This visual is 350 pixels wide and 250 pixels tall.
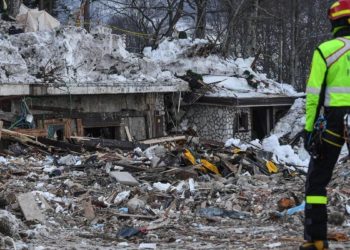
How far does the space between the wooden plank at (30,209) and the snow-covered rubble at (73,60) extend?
28.2 ft

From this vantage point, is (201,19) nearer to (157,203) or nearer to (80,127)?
(80,127)

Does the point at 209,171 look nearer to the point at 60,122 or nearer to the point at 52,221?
the point at 52,221

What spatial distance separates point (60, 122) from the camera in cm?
1611

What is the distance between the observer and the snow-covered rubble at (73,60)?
15586 millimetres

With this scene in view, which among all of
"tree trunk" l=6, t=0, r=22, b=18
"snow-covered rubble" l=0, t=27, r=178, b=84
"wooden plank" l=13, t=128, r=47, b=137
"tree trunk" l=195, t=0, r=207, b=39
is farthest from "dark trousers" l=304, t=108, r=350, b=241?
"tree trunk" l=195, t=0, r=207, b=39

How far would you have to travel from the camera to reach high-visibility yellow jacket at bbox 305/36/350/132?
4543 mm

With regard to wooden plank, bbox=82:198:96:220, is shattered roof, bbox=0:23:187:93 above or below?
above

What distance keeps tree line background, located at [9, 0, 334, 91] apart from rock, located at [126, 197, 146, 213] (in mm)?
20379

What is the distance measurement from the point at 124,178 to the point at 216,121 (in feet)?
38.1

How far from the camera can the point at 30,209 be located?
634 cm

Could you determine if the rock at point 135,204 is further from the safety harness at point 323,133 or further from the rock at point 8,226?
the safety harness at point 323,133

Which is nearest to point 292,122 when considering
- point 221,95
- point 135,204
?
point 221,95

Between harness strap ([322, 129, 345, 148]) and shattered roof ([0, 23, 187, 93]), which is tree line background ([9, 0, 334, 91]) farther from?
harness strap ([322, 129, 345, 148])

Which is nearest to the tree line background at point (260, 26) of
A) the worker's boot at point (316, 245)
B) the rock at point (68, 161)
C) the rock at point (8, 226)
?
the rock at point (68, 161)
